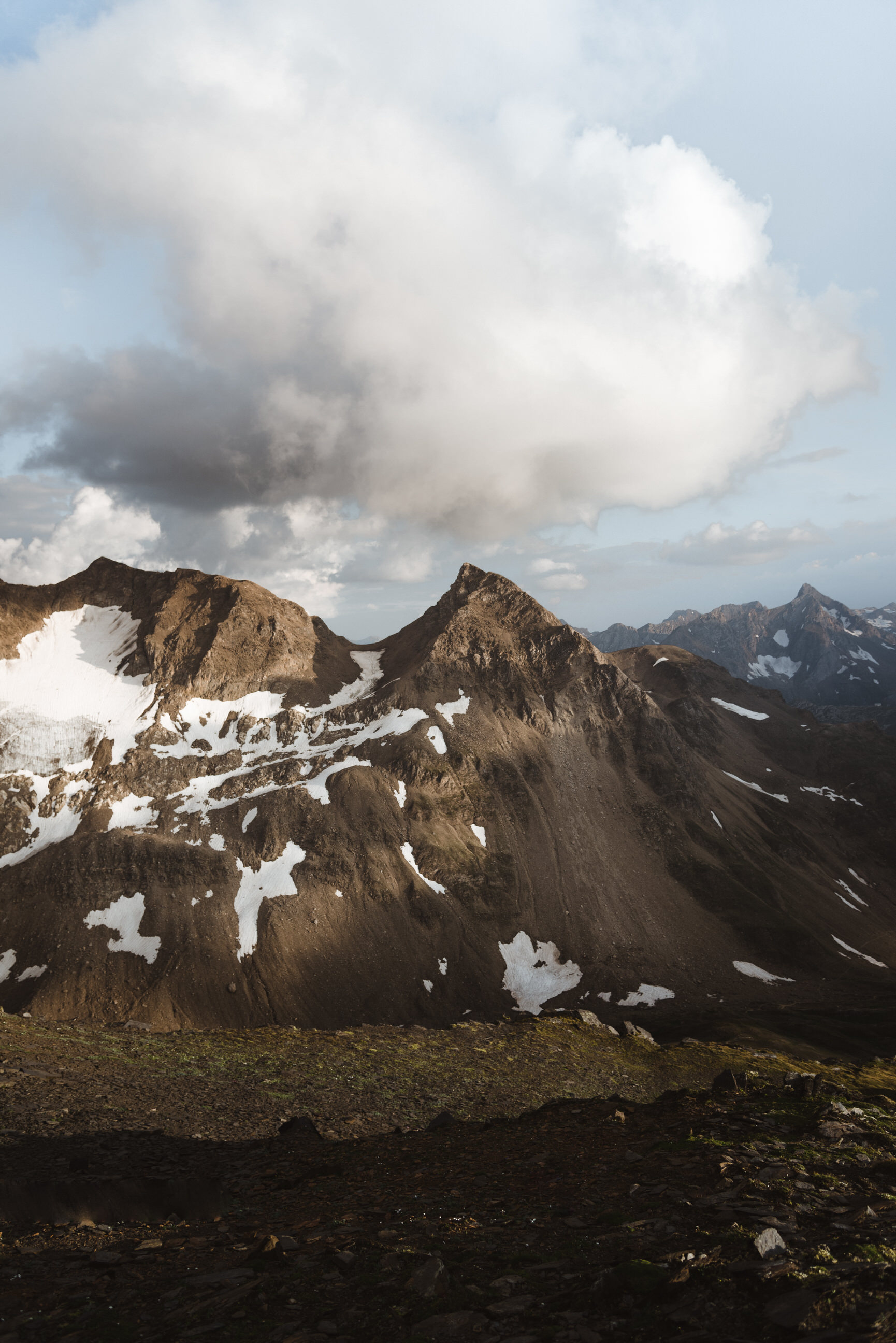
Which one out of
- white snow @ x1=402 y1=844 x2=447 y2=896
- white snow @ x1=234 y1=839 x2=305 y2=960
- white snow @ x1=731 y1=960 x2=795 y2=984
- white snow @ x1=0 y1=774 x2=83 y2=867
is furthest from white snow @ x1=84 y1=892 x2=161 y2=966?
white snow @ x1=731 y1=960 x2=795 y2=984

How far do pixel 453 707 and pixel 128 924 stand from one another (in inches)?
3815

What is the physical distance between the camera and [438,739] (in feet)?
588

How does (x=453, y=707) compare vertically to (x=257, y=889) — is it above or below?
above

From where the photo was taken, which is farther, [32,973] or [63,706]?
[63,706]

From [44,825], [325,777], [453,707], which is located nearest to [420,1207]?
[325,777]

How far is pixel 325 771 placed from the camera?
166375mm

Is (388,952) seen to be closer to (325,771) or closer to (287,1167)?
(325,771)

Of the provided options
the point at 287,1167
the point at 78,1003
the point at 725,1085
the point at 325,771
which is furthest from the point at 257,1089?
the point at 325,771

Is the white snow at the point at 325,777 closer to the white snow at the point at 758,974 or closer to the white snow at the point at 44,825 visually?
the white snow at the point at 44,825

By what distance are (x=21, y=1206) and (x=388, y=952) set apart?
124150 millimetres

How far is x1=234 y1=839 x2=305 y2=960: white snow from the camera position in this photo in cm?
12988

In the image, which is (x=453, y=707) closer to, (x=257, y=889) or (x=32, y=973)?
(x=257, y=889)

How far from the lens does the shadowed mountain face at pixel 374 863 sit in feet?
412

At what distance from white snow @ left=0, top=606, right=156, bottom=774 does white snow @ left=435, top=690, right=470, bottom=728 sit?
7999 centimetres
